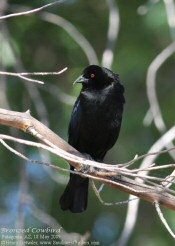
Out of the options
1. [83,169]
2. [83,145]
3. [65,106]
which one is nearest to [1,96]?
[83,145]

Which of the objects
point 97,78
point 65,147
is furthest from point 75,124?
point 65,147

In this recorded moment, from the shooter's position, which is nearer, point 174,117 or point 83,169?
point 83,169

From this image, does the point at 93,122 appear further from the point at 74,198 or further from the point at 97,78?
the point at 74,198

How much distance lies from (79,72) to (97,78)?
3214 mm

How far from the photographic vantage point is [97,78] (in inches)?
240

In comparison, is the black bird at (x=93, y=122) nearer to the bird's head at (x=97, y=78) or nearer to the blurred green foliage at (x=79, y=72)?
the bird's head at (x=97, y=78)

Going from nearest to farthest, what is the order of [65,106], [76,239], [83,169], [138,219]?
[83,169] < [76,239] < [65,106] < [138,219]

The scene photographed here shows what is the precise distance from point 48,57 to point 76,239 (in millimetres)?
4924

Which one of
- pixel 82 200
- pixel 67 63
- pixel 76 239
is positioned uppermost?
pixel 67 63

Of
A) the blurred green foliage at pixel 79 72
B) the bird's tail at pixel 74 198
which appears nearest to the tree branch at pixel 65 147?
the bird's tail at pixel 74 198

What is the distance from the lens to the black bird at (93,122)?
5.80 meters

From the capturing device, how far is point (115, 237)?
9383 mm

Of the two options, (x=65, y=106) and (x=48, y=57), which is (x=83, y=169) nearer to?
(x=65, y=106)

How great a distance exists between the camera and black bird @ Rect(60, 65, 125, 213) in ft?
19.0
